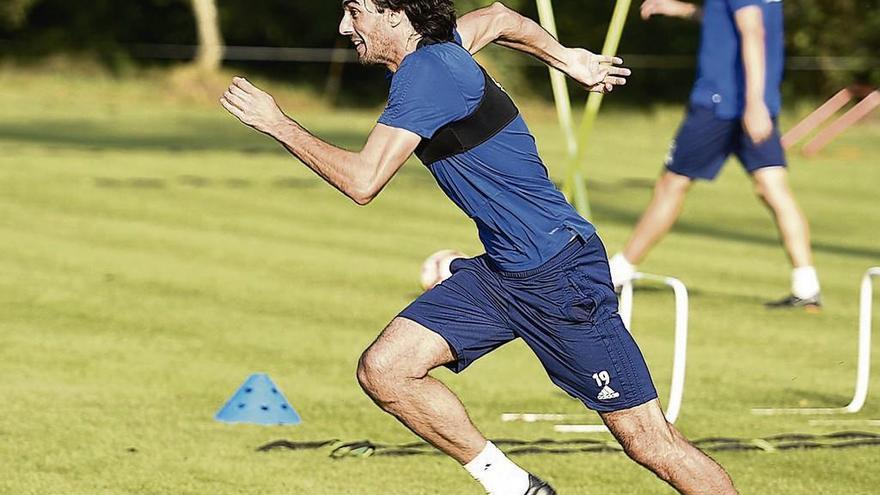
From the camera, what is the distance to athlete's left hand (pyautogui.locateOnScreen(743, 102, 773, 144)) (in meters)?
10.2

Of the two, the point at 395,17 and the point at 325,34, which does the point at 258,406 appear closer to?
the point at 395,17

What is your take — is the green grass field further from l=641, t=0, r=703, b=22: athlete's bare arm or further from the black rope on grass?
l=641, t=0, r=703, b=22: athlete's bare arm

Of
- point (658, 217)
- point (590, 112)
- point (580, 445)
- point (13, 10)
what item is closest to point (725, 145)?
point (658, 217)

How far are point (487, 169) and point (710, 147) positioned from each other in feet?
18.8

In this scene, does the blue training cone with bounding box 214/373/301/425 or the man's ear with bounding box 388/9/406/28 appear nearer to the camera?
the man's ear with bounding box 388/9/406/28

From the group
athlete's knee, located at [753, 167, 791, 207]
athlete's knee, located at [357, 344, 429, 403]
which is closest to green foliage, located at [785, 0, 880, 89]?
athlete's knee, located at [753, 167, 791, 207]

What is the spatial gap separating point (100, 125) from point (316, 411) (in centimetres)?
2146

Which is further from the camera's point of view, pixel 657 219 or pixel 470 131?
pixel 657 219

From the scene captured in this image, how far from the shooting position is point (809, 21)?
35.6 metres

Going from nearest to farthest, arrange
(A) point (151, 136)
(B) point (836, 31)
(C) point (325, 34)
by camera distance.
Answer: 1. (A) point (151, 136)
2. (B) point (836, 31)
3. (C) point (325, 34)

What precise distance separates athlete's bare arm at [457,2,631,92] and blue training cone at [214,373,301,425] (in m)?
2.17

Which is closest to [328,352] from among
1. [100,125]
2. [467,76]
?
[467,76]

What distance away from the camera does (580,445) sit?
23.4ft

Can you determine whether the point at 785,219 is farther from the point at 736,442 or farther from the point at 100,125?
the point at 100,125
